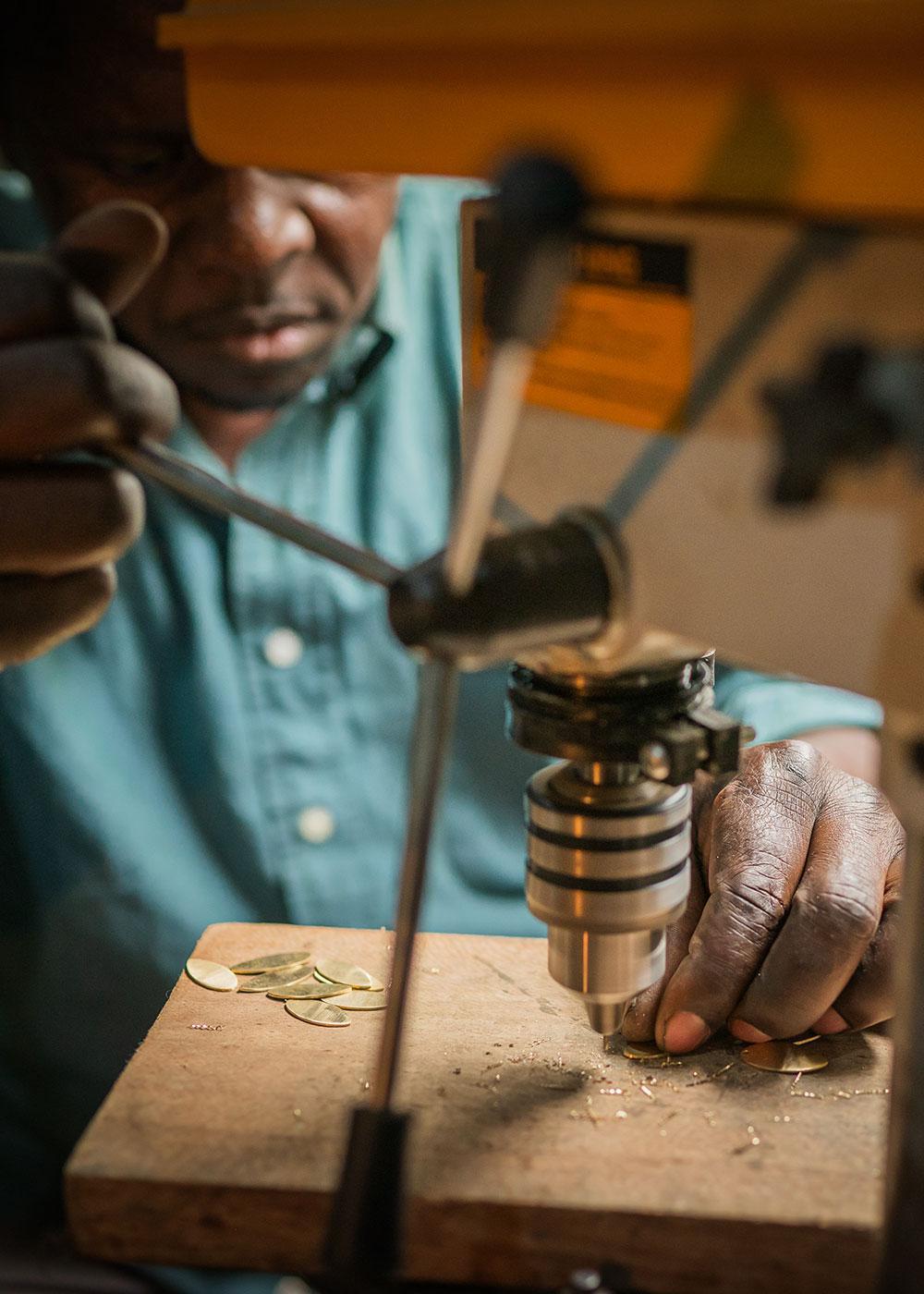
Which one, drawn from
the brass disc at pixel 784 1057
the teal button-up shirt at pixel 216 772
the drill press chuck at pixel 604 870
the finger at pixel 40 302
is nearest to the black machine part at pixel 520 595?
the drill press chuck at pixel 604 870

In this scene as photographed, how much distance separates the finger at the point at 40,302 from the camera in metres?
0.64

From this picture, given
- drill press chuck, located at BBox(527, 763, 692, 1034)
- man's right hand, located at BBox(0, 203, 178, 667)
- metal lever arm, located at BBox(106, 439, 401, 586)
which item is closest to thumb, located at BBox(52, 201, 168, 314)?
man's right hand, located at BBox(0, 203, 178, 667)

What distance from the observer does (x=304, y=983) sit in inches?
33.9

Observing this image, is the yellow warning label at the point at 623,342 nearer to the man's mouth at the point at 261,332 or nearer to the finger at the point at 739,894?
the finger at the point at 739,894

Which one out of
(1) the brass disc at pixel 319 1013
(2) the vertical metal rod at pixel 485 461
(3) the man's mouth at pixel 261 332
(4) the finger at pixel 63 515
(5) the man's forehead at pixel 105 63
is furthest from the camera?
(3) the man's mouth at pixel 261 332

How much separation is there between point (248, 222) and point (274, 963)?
0.62 m

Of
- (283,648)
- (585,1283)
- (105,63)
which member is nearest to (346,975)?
(585,1283)

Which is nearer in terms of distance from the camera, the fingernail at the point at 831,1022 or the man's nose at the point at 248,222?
the fingernail at the point at 831,1022

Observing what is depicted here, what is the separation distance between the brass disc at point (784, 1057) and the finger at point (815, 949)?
11 mm

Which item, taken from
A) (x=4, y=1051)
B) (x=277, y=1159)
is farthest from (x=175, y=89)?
(x=4, y=1051)

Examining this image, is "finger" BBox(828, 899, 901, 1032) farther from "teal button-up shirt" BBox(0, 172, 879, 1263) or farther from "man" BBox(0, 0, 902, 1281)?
"teal button-up shirt" BBox(0, 172, 879, 1263)

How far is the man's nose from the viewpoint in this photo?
1.10 metres

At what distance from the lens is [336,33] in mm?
529

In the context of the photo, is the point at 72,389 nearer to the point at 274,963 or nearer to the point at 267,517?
the point at 267,517
